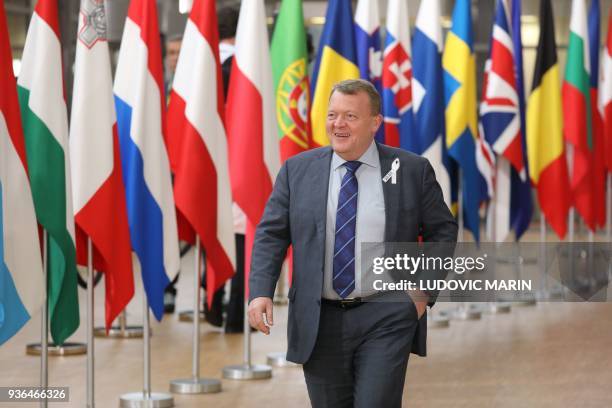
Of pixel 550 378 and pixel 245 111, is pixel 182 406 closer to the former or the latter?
Answer: pixel 245 111

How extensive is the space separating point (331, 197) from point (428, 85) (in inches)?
206

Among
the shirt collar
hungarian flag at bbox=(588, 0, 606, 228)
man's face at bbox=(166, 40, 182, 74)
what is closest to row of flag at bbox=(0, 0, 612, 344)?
hungarian flag at bbox=(588, 0, 606, 228)

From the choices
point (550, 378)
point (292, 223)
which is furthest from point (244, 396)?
point (292, 223)

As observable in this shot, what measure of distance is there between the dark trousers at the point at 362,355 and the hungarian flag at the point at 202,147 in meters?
2.64

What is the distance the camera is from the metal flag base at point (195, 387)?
6.63 metres

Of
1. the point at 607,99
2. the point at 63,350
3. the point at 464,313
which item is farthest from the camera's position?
the point at 607,99

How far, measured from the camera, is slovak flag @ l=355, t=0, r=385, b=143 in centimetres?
892

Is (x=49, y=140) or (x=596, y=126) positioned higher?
(x=596, y=126)

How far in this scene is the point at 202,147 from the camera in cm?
657

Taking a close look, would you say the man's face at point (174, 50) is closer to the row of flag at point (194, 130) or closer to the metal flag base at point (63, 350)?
the row of flag at point (194, 130)

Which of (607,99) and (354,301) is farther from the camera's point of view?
(607,99)

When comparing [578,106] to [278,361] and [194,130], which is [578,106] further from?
[194,130]

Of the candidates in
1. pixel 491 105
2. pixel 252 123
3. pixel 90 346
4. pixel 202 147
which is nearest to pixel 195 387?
pixel 90 346

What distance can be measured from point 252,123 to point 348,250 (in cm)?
310
